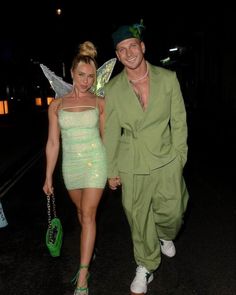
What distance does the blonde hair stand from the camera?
136 inches

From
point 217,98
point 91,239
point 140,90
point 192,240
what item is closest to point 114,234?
point 192,240

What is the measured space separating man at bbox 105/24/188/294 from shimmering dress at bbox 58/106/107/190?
0.12m

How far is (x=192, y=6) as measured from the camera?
3195 centimetres

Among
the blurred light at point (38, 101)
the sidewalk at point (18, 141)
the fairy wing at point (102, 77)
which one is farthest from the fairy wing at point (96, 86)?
the blurred light at point (38, 101)

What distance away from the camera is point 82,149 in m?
3.39

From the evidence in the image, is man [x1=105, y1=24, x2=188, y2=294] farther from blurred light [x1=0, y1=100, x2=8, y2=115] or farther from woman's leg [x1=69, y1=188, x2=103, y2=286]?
blurred light [x1=0, y1=100, x2=8, y2=115]

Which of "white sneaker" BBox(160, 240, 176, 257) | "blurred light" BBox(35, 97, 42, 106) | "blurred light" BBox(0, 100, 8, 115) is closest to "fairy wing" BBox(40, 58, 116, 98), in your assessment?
"white sneaker" BBox(160, 240, 176, 257)

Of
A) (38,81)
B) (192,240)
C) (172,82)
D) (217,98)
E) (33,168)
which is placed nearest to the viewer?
(172,82)

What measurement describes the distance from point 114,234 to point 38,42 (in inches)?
1148

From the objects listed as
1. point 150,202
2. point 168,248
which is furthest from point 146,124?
point 168,248

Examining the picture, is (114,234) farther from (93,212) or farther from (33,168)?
(33,168)

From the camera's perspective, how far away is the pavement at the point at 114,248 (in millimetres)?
3566

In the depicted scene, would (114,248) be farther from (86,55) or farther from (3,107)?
(3,107)

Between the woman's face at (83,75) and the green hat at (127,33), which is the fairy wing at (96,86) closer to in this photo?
the woman's face at (83,75)
